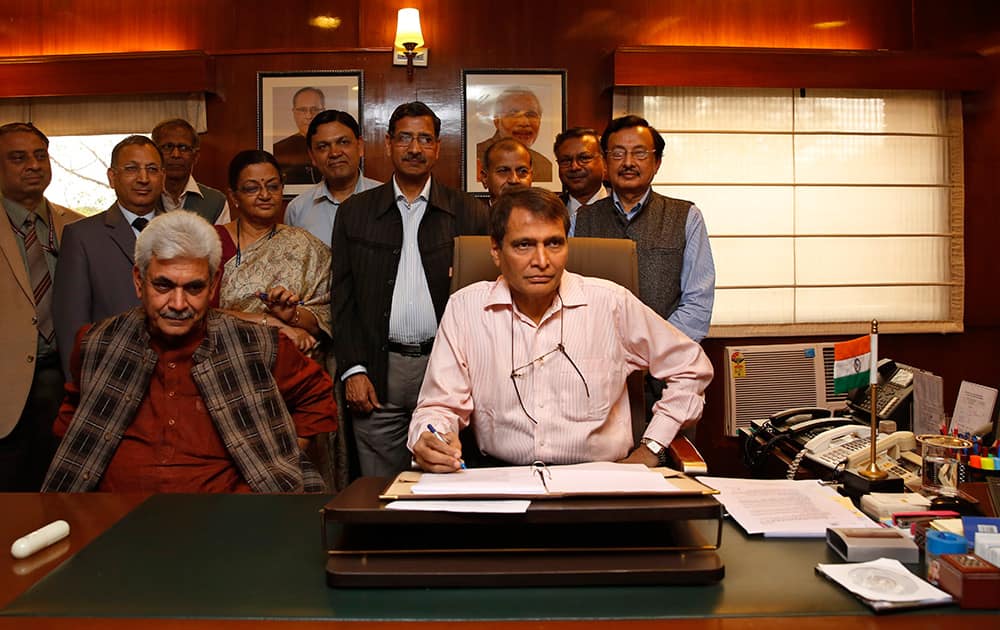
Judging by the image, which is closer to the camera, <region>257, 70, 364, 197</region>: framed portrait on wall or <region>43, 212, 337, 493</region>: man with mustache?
<region>43, 212, 337, 493</region>: man with mustache

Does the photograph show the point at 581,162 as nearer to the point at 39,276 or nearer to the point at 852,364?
the point at 852,364

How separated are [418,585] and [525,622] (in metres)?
0.17

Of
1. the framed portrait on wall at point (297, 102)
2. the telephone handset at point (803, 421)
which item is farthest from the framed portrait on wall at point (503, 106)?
the telephone handset at point (803, 421)

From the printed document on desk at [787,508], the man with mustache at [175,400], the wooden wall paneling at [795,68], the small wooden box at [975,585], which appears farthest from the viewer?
the wooden wall paneling at [795,68]

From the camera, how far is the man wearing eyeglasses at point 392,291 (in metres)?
2.72

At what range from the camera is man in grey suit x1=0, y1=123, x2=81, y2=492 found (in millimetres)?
2818

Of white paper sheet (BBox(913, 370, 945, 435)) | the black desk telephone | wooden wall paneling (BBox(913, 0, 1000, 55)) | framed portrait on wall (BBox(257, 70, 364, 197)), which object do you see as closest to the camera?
the black desk telephone

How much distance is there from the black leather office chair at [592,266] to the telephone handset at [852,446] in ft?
1.31

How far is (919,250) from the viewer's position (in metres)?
4.75

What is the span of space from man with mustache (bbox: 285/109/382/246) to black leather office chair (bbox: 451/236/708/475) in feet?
3.85

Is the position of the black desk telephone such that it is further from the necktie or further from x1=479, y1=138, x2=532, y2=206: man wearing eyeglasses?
the necktie

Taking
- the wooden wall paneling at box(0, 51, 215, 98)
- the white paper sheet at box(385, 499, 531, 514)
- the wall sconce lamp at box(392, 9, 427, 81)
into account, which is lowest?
the white paper sheet at box(385, 499, 531, 514)

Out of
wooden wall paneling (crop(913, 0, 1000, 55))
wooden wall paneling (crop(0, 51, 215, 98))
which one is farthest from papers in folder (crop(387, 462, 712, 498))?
wooden wall paneling (crop(913, 0, 1000, 55))

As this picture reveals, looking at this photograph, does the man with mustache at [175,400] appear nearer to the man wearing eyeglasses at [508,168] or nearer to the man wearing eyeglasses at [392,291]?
the man wearing eyeglasses at [392,291]
